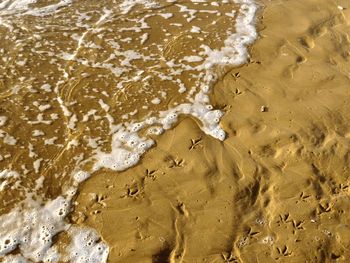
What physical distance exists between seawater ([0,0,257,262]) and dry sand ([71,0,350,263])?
25 centimetres

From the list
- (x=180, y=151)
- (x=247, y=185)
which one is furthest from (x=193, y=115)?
(x=247, y=185)

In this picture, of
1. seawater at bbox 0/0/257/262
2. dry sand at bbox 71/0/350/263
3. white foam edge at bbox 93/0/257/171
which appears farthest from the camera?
white foam edge at bbox 93/0/257/171

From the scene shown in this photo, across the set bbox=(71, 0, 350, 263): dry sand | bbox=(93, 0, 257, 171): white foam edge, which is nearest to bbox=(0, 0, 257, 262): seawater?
bbox=(93, 0, 257, 171): white foam edge

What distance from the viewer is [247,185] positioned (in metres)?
4.57

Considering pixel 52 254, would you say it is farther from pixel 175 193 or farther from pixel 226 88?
pixel 226 88

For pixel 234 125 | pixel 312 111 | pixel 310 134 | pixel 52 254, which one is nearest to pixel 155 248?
pixel 52 254

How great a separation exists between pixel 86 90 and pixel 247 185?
114 inches

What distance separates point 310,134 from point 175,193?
2.07 m

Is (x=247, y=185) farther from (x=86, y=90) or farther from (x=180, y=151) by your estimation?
(x=86, y=90)

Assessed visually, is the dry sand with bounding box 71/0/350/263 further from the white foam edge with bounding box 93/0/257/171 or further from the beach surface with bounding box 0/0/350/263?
the white foam edge with bounding box 93/0/257/171

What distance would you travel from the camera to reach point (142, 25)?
7.16 meters

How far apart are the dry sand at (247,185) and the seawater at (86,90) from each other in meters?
0.25

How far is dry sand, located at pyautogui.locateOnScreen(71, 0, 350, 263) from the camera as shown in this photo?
410 cm

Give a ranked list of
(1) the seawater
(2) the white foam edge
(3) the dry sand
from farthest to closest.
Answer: (2) the white foam edge, (1) the seawater, (3) the dry sand
